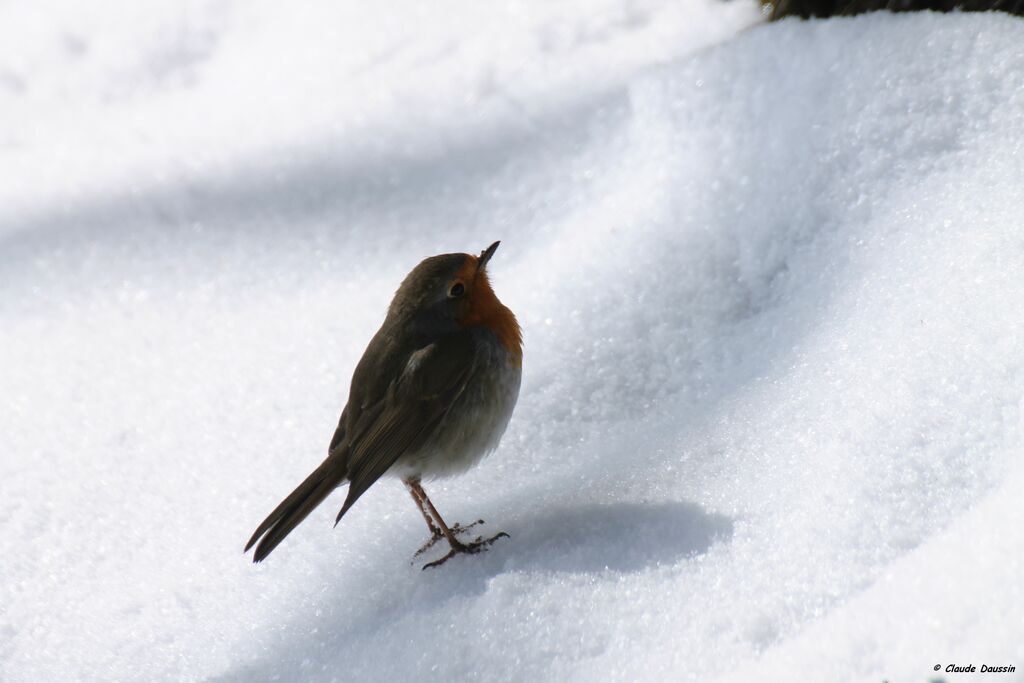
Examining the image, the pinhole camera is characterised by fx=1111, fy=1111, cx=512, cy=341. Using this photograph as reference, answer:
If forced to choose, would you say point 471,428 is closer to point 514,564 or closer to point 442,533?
point 442,533

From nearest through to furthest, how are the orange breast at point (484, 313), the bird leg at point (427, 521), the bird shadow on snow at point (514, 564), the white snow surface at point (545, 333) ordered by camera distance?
the white snow surface at point (545, 333) < the bird shadow on snow at point (514, 564) < the bird leg at point (427, 521) < the orange breast at point (484, 313)

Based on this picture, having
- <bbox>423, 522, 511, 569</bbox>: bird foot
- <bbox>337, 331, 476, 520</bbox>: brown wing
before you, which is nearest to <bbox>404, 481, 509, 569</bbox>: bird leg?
<bbox>423, 522, 511, 569</bbox>: bird foot

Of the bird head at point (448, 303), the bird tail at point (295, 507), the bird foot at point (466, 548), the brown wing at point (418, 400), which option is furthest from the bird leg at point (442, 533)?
the bird head at point (448, 303)

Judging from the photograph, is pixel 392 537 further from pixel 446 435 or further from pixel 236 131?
pixel 236 131

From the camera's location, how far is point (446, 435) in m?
2.96

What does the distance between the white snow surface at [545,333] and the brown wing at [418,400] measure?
0.92 ft

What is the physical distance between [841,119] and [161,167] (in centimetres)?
262

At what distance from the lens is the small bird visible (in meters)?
2.88

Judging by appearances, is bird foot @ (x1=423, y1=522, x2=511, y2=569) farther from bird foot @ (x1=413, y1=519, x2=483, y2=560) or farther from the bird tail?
the bird tail

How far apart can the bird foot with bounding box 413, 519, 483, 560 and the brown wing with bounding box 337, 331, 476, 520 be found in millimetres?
A: 230

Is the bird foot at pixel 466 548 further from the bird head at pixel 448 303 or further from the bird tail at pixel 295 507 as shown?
the bird head at pixel 448 303

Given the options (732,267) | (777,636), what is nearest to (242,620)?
(777,636)

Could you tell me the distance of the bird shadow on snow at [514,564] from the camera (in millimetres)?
2559

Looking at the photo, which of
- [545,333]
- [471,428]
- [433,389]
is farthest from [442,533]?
[545,333]
